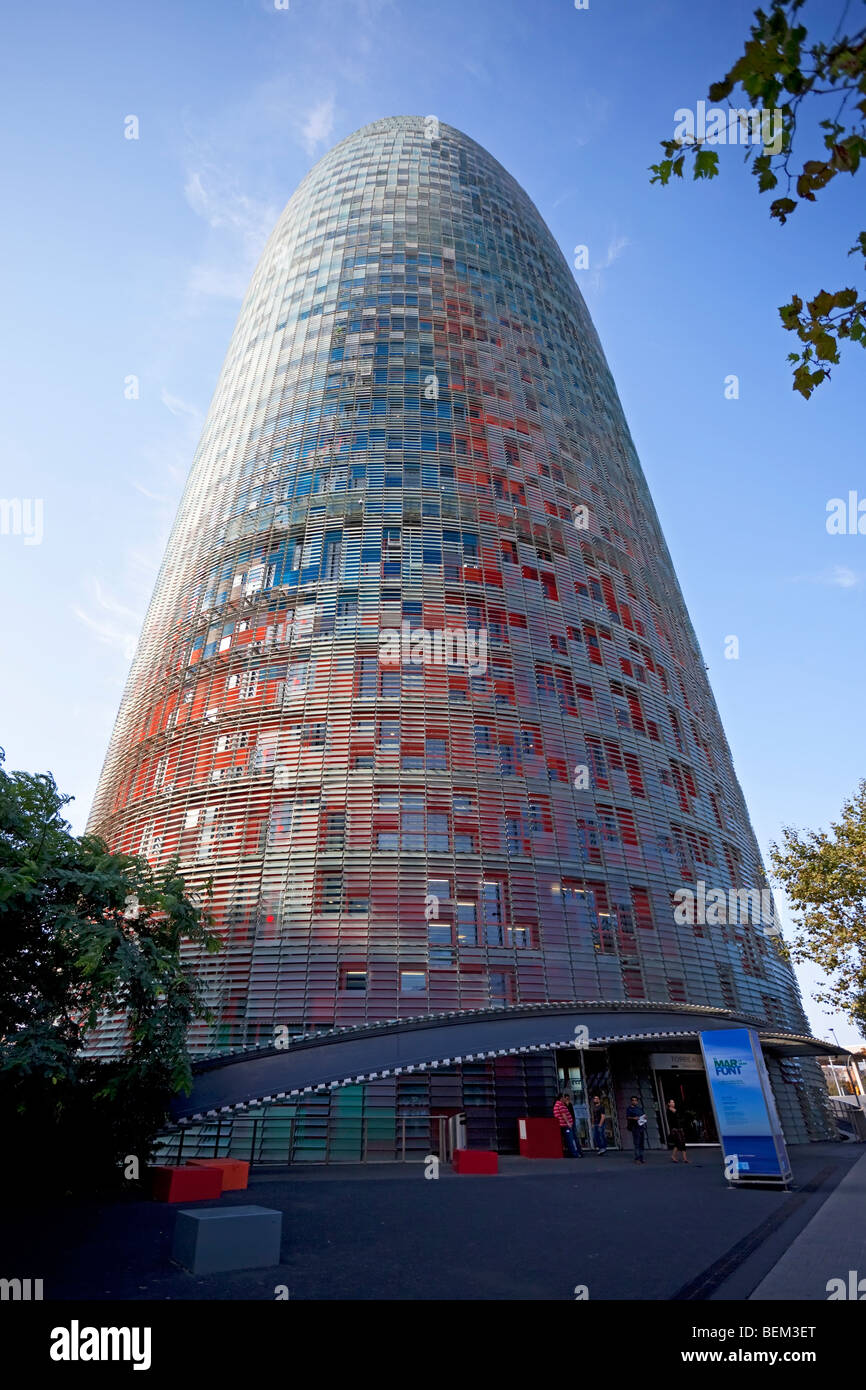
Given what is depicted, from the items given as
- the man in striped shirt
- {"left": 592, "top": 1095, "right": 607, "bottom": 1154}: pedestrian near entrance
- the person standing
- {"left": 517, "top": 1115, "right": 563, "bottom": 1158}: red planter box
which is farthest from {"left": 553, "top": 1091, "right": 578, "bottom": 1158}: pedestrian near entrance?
{"left": 592, "top": 1095, "right": 607, "bottom": 1154}: pedestrian near entrance

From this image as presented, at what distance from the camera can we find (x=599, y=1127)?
25312mm

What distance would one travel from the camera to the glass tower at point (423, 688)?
27562mm

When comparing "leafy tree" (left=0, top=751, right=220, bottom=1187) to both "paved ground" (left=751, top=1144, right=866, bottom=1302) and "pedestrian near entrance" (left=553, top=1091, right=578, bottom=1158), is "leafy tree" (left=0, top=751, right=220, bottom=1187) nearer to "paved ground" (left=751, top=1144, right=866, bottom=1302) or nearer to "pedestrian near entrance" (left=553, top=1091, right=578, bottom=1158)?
"paved ground" (left=751, top=1144, right=866, bottom=1302)

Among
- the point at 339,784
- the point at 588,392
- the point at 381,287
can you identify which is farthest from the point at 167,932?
the point at 588,392

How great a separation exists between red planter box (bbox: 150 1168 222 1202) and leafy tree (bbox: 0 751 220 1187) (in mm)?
1611

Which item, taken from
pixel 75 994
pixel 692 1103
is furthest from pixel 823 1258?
pixel 692 1103

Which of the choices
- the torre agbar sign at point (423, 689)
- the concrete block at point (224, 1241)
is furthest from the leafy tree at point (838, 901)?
the concrete block at point (224, 1241)

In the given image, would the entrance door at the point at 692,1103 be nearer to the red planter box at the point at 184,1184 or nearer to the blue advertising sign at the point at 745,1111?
the blue advertising sign at the point at 745,1111

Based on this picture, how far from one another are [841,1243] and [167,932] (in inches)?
570

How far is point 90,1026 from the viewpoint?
14.8 m

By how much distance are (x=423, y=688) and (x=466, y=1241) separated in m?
23.4

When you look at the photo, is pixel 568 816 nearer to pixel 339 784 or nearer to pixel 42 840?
pixel 339 784

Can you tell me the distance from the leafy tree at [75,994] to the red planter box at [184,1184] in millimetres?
1611

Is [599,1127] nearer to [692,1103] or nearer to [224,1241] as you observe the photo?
[692,1103]
